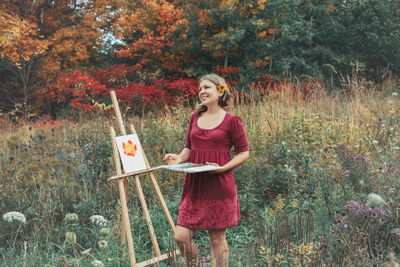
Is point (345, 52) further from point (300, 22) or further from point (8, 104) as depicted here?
point (8, 104)

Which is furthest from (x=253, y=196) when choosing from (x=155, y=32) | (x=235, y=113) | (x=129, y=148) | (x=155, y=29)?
(x=155, y=32)

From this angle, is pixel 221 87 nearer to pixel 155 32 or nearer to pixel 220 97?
pixel 220 97

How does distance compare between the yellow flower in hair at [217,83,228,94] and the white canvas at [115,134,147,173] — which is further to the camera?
the white canvas at [115,134,147,173]

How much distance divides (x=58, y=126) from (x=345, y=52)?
11093 mm

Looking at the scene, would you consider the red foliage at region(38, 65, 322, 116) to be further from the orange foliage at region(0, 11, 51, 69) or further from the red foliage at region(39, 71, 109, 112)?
the orange foliage at region(0, 11, 51, 69)

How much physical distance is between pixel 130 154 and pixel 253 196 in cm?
143

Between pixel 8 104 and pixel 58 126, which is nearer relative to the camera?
pixel 58 126

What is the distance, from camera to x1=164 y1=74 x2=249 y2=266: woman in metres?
2.48

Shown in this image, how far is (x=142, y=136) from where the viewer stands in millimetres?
5445

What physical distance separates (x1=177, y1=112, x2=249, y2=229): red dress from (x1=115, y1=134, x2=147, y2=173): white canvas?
1.97 feet

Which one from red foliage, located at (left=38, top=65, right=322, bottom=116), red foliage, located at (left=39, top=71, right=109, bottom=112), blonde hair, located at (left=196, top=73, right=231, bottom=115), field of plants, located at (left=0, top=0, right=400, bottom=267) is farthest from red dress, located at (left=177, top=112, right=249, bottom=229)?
red foliage, located at (left=39, top=71, right=109, bottom=112)

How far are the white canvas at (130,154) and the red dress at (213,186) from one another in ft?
1.97

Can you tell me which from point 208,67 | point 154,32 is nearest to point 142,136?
point 208,67

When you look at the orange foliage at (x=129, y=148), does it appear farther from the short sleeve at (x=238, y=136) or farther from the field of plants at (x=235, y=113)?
the short sleeve at (x=238, y=136)
